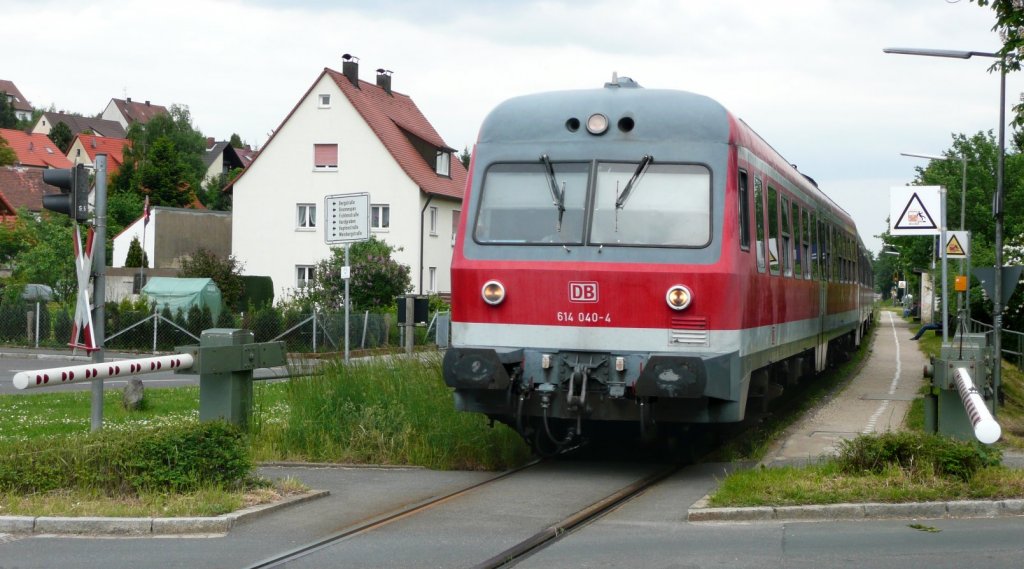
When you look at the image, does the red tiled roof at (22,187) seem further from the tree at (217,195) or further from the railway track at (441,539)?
the railway track at (441,539)

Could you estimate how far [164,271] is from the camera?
63.0 meters

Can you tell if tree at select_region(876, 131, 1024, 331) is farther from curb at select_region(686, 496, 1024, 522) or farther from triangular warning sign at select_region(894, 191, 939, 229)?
curb at select_region(686, 496, 1024, 522)

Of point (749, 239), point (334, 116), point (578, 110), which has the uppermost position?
point (334, 116)

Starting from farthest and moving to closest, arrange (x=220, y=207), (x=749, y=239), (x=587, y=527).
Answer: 1. (x=220, y=207)
2. (x=749, y=239)
3. (x=587, y=527)

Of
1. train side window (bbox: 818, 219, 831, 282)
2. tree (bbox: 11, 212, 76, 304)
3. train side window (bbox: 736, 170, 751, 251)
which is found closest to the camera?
train side window (bbox: 736, 170, 751, 251)

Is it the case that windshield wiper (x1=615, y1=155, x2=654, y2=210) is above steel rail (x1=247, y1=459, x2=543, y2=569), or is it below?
above

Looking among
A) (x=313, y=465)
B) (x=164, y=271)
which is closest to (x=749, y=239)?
(x=313, y=465)

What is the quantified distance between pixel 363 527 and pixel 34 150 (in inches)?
5154

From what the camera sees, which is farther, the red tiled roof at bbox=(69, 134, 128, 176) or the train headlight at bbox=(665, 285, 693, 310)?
the red tiled roof at bbox=(69, 134, 128, 176)

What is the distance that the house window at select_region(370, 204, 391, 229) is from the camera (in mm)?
55281

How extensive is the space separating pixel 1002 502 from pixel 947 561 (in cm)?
173

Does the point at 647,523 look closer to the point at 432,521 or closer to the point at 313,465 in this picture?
the point at 432,521

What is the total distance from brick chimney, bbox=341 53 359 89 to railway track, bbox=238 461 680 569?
48592 mm

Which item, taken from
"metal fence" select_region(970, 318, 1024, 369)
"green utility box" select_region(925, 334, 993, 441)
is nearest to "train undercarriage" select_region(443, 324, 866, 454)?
"green utility box" select_region(925, 334, 993, 441)
